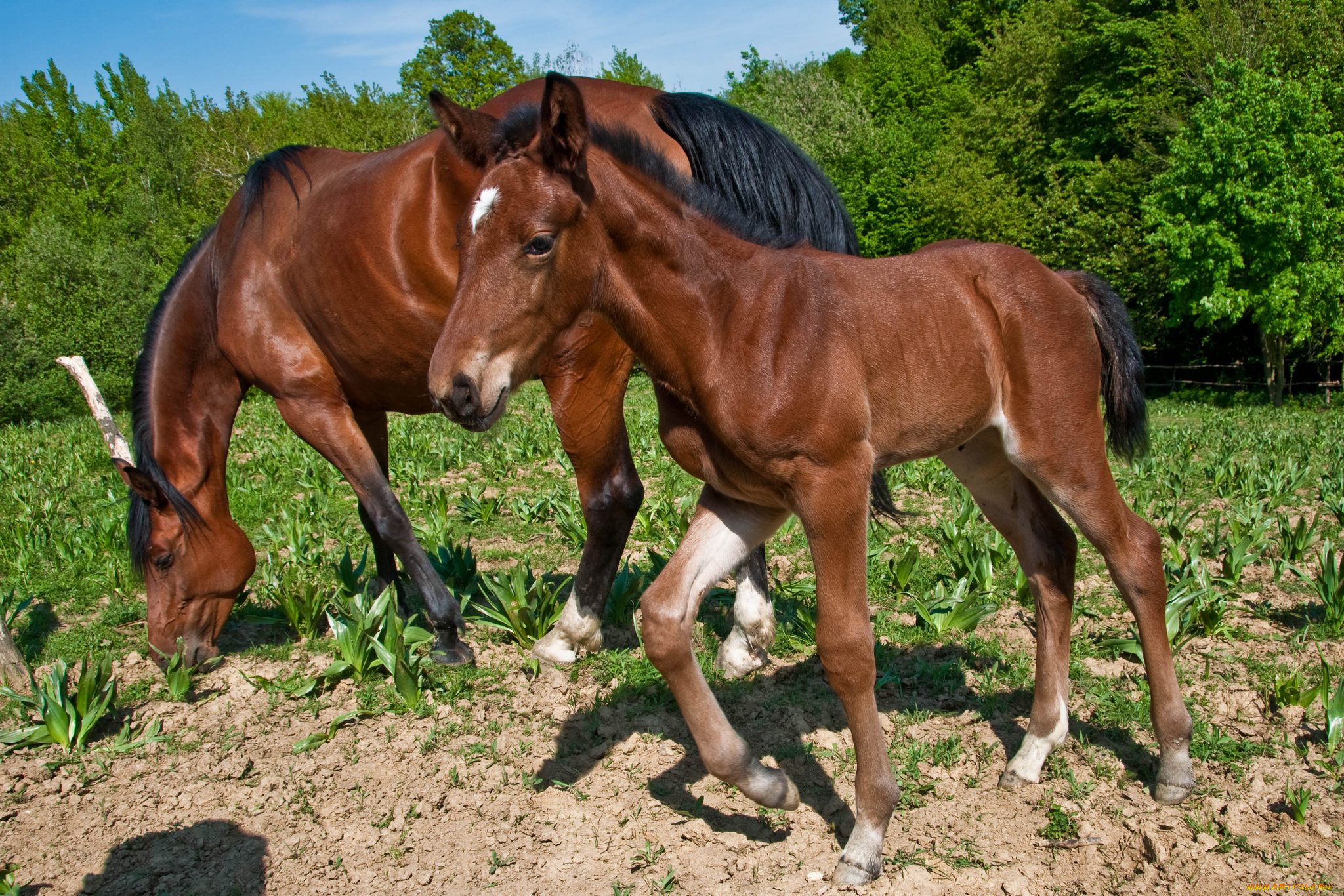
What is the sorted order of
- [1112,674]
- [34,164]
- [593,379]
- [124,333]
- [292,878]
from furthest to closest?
[34,164], [124,333], [593,379], [1112,674], [292,878]

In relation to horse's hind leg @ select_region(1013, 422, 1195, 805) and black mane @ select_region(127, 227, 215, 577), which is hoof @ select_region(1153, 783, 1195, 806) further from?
black mane @ select_region(127, 227, 215, 577)

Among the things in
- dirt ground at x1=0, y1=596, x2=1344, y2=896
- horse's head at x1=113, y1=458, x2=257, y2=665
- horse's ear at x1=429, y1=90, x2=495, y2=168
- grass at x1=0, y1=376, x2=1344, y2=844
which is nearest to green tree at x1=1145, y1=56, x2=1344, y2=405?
grass at x1=0, y1=376, x2=1344, y2=844

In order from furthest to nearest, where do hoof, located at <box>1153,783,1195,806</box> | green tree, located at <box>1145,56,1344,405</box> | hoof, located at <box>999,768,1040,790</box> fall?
green tree, located at <box>1145,56,1344,405</box>
hoof, located at <box>999,768,1040,790</box>
hoof, located at <box>1153,783,1195,806</box>

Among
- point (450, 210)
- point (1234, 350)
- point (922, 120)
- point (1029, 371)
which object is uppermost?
point (922, 120)

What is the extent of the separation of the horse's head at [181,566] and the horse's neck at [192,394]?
200 mm

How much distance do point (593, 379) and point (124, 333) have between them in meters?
30.6

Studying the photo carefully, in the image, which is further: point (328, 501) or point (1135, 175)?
point (1135, 175)

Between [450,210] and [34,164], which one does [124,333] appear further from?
[450,210]

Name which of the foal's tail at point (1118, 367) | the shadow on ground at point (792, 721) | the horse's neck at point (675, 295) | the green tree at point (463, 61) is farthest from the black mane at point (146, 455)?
the green tree at point (463, 61)

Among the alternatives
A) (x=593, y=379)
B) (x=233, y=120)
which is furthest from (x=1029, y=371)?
(x=233, y=120)

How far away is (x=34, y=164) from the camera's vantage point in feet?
148

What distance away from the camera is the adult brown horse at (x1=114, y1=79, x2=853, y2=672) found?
4.71 m

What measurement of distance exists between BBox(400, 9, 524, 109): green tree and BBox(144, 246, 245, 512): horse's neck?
42259 mm

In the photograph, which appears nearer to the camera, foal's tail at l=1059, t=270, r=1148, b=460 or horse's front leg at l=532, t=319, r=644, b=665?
foal's tail at l=1059, t=270, r=1148, b=460
